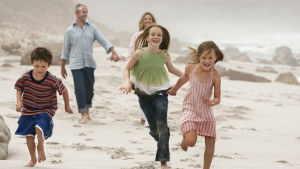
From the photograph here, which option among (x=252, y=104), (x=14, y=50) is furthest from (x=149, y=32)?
(x=14, y=50)

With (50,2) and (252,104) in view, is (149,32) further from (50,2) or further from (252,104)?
(50,2)

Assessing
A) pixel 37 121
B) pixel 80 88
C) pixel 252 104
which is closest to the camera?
pixel 37 121

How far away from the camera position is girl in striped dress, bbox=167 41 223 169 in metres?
3.08

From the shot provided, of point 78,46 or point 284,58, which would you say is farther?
point 284,58

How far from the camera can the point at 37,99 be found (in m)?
3.06

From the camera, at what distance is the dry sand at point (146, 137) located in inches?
140

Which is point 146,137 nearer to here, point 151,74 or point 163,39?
point 151,74

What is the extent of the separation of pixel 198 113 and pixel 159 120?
465mm

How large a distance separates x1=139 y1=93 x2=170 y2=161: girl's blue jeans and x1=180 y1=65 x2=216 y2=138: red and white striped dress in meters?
0.26

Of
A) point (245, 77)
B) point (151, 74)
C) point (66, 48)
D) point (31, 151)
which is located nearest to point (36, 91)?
point (31, 151)

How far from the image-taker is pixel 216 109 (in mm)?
7188

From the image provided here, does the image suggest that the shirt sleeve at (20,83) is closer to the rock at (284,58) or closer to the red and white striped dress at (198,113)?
the red and white striped dress at (198,113)

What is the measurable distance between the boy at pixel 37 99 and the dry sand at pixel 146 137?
1.09ft

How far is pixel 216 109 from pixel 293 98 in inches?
135
